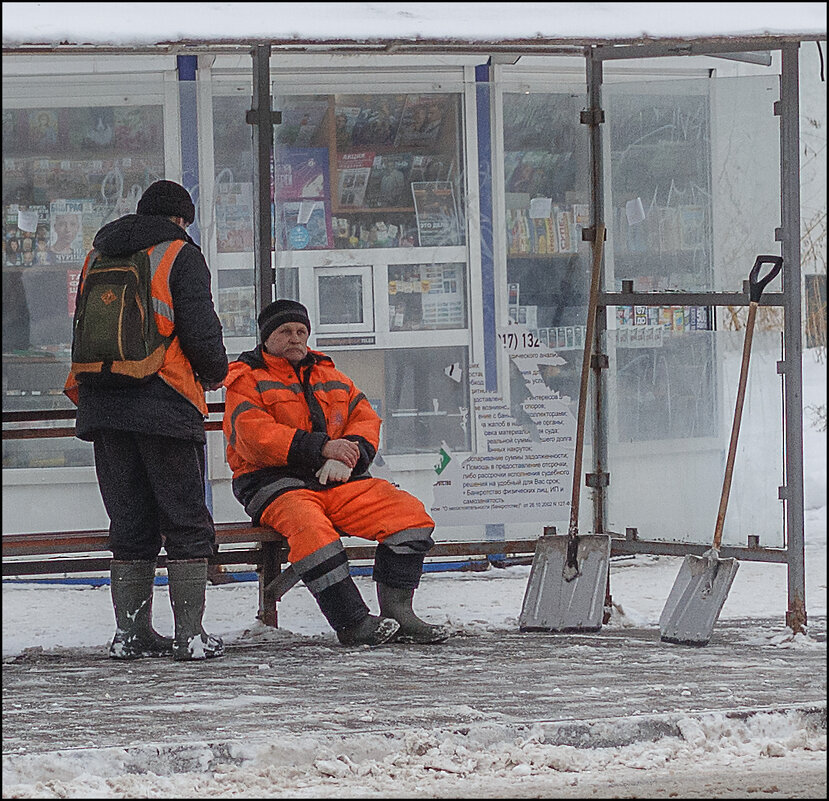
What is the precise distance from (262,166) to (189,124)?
558 mm

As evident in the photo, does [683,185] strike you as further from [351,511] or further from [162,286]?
[162,286]

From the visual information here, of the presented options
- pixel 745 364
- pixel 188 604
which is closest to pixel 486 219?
pixel 745 364

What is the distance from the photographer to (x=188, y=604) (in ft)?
16.2

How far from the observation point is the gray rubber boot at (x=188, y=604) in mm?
4930

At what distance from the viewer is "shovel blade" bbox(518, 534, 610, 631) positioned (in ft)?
18.2

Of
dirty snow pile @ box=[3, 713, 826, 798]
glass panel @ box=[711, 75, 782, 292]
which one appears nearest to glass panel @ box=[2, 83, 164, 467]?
glass panel @ box=[711, 75, 782, 292]

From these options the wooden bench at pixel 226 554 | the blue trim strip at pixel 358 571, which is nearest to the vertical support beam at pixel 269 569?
the wooden bench at pixel 226 554

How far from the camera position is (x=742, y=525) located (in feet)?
18.7

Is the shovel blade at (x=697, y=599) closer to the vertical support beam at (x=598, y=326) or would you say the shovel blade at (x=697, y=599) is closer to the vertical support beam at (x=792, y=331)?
the vertical support beam at (x=792, y=331)

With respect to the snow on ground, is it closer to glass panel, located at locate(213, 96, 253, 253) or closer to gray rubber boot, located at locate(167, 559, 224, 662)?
gray rubber boot, located at locate(167, 559, 224, 662)

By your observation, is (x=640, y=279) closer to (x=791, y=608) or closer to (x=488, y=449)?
(x=488, y=449)

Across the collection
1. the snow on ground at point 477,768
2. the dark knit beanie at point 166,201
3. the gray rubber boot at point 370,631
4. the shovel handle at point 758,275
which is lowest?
the snow on ground at point 477,768

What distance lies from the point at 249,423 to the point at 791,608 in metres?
2.21

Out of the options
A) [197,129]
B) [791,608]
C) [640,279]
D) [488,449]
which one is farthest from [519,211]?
[791,608]
